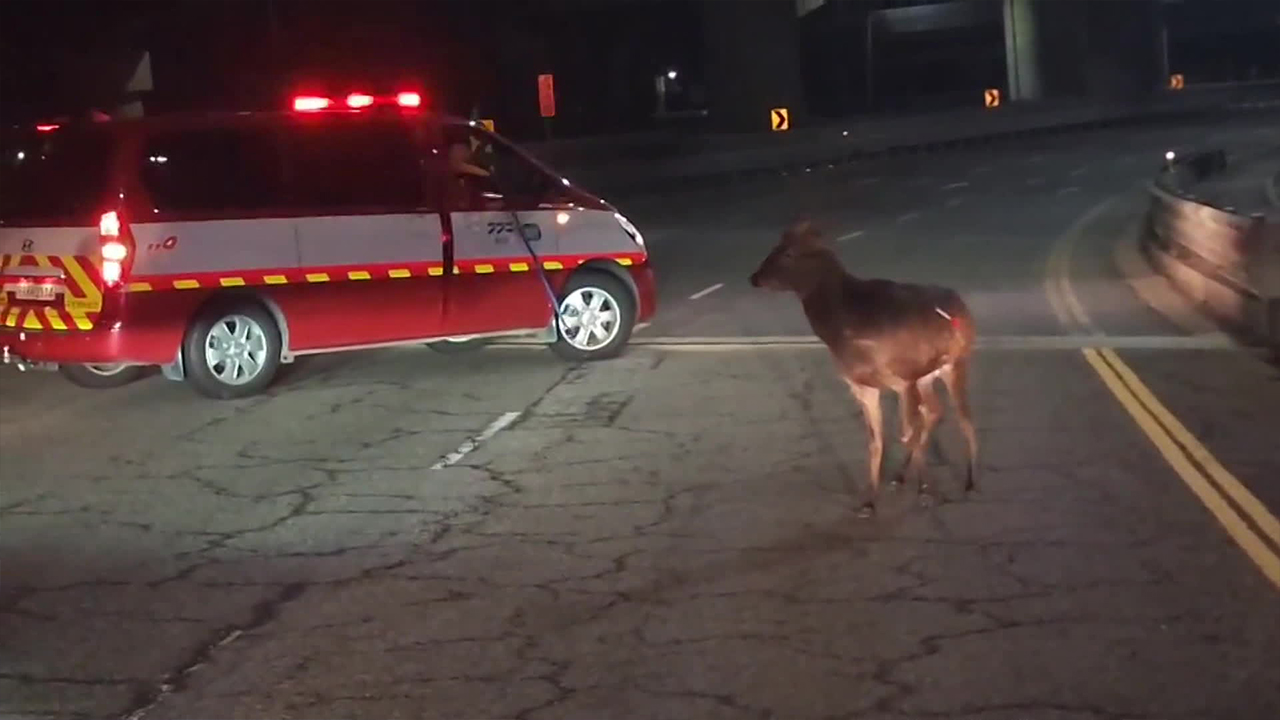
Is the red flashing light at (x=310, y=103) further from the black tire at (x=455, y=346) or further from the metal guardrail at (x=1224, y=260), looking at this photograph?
the metal guardrail at (x=1224, y=260)

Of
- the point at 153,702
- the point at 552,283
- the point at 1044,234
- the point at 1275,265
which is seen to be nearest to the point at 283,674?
the point at 153,702

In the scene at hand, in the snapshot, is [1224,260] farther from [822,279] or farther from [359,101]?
[822,279]

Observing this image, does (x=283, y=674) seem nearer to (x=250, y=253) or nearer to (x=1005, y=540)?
(x=1005, y=540)

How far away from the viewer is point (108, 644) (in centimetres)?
714

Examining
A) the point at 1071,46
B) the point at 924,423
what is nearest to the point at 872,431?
the point at 924,423

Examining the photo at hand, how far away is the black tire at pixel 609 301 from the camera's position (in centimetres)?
1457

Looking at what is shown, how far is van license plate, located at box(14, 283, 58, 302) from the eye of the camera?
12.5 meters

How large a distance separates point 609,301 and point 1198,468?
603cm

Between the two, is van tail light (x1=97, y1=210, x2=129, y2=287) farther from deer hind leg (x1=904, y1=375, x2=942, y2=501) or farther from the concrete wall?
the concrete wall

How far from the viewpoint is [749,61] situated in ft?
185

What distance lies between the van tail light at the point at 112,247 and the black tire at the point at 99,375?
61.4 inches

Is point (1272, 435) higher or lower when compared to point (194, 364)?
lower

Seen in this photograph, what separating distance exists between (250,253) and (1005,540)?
21.5 feet

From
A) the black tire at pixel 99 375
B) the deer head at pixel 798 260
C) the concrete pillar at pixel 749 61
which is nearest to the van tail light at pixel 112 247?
the black tire at pixel 99 375
